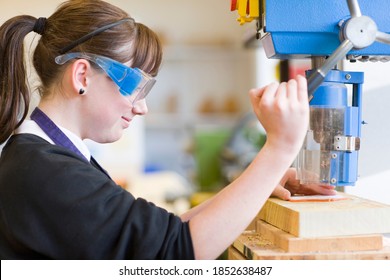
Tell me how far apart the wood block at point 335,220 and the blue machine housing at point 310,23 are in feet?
0.95

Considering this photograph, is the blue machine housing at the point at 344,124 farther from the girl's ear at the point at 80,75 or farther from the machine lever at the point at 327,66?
the girl's ear at the point at 80,75

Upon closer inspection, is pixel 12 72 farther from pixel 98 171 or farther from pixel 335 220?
pixel 335 220

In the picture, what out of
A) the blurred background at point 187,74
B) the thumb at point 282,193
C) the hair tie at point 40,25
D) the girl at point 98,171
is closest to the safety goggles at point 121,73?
the girl at point 98,171

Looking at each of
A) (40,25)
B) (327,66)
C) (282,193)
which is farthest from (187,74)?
(327,66)

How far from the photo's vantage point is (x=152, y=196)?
355 cm

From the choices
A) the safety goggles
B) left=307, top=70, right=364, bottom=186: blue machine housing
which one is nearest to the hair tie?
the safety goggles

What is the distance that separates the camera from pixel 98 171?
1053 millimetres

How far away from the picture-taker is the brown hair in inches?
44.9

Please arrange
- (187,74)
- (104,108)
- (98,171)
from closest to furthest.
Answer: (98,171)
(104,108)
(187,74)

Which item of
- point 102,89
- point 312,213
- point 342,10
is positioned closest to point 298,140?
point 312,213

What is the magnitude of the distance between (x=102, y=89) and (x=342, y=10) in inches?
19.4

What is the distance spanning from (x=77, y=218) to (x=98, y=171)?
130 millimetres

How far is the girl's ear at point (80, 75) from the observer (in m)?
1.14
